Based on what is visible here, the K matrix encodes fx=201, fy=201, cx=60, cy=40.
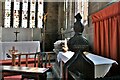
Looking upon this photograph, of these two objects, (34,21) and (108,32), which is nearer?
(108,32)

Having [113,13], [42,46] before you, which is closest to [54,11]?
[42,46]

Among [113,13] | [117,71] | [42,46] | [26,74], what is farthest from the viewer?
[42,46]

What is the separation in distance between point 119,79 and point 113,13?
54.8 inches

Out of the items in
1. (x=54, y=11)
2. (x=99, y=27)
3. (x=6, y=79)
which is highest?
(x=54, y=11)

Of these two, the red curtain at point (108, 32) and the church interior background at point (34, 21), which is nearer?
the red curtain at point (108, 32)

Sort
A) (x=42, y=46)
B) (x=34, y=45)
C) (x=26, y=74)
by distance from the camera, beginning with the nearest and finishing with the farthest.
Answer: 1. (x=26, y=74)
2. (x=34, y=45)
3. (x=42, y=46)

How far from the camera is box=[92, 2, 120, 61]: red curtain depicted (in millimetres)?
2534

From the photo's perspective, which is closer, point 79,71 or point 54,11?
point 79,71

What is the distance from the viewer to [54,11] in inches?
373

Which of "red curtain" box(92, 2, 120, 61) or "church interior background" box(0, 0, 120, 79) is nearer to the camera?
"red curtain" box(92, 2, 120, 61)

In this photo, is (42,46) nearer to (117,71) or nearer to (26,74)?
(26,74)

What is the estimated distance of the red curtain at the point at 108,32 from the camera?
2.53 meters

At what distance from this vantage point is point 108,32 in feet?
9.41

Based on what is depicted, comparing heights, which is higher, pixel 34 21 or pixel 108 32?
pixel 34 21
